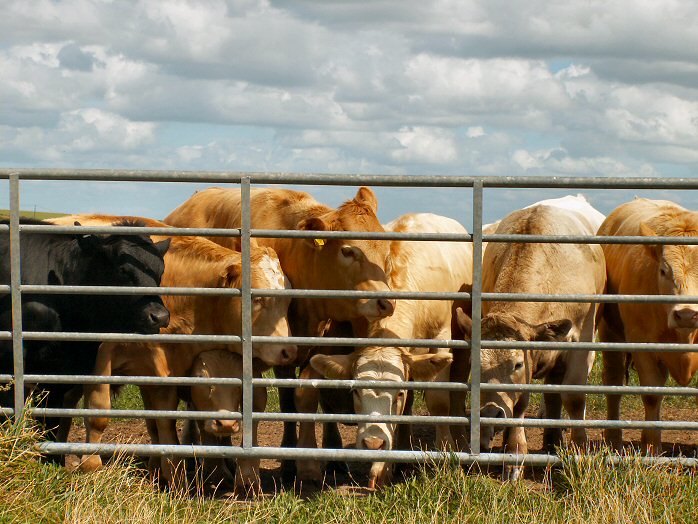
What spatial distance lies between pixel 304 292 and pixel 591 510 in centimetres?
217

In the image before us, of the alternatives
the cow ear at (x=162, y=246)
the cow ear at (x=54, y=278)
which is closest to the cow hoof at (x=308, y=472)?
the cow ear at (x=162, y=246)

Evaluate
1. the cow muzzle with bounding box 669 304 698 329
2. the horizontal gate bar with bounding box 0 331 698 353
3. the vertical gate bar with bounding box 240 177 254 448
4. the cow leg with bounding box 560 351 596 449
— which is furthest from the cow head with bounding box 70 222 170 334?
the cow muzzle with bounding box 669 304 698 329

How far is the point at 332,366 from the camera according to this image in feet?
23.9

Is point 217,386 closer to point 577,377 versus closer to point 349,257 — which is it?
point 349,257

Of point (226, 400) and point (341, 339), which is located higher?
point (341, 339)

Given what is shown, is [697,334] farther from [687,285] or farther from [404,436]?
[404,436]

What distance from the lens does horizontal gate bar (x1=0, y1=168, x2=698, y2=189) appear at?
20.7 feet

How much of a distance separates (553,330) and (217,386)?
2.63 meters

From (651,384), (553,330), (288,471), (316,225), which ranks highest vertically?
(316,225)

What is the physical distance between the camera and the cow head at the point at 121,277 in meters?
7.27

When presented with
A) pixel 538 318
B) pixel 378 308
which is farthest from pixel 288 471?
pixel 538 318

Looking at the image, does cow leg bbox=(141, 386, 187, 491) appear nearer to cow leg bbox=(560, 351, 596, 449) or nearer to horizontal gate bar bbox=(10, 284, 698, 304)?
horizontal gate bar bbox=(10, 284, 698, 304)

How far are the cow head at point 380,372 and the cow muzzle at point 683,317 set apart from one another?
170cm

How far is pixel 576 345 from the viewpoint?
6.36 m
